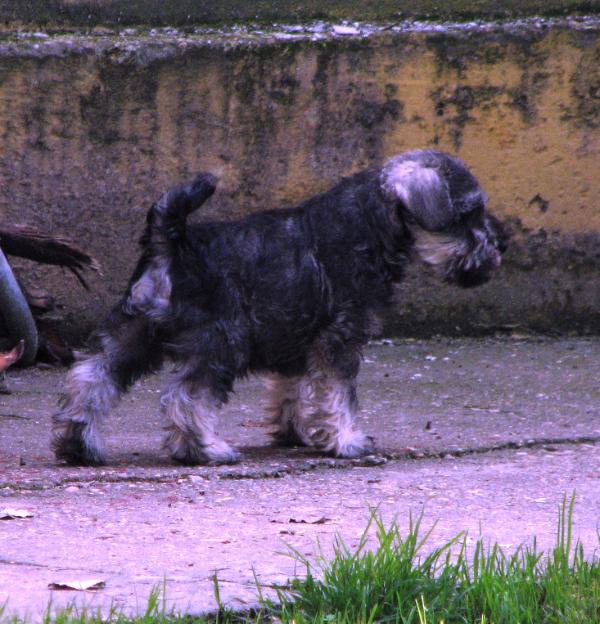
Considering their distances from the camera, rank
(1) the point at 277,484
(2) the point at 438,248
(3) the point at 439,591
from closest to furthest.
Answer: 1. (3) the point at 439,591
2. (1) the point at 277,484
3. (2) the point at 438,248

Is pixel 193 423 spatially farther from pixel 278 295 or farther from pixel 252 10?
pixel 252 10

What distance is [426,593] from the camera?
327 cm

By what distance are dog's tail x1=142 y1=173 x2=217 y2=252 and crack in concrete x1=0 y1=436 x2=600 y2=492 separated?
932 mm

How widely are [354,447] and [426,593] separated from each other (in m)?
2.23

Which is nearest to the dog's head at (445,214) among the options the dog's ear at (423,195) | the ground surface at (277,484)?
the dog's ear at (423,195)

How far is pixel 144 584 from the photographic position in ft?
11.0

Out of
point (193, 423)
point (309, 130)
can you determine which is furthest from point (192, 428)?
point (309, 130)

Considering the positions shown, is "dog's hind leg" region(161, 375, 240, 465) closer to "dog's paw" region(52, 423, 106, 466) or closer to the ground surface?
the ground surface

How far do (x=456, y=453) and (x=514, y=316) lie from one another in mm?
2874

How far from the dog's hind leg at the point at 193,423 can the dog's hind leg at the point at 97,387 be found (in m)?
0.20

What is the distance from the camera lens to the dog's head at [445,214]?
5.47 meters

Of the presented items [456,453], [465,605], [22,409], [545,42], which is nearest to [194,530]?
[465,605]

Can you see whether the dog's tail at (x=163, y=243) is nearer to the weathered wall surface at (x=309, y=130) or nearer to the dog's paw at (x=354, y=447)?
the dog's paw at (x=354, y=447)

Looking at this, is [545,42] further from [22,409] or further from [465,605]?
[465,605]
